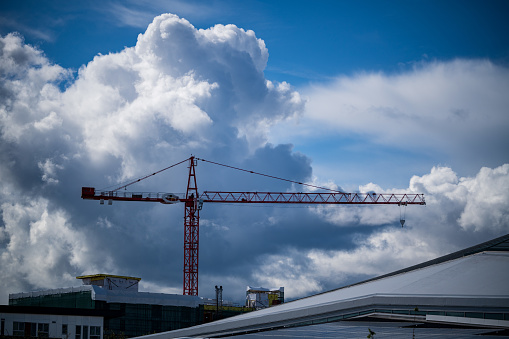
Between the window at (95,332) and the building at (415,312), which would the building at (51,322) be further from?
the building at (415,312)

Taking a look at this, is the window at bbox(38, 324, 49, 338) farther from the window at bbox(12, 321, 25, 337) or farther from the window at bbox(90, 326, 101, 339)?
the window at bbox(90, 326, 101, 339)

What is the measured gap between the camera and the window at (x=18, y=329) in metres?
63.6

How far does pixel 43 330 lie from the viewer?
206 feet

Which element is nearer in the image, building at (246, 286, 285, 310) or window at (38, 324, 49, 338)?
window at (38, 324, 49, 338)

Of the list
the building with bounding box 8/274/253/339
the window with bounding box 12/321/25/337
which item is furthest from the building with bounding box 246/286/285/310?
the window with bounding box 12/321/25/337

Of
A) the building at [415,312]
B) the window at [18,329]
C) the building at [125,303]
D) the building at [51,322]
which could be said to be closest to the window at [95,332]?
the building at [51,322]

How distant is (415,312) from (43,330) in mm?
38105

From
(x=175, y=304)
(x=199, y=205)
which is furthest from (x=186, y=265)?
(x=175, y=304)

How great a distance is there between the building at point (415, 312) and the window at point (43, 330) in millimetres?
16381

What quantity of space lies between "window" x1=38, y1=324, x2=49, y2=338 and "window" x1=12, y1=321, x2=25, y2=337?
1.87 meters

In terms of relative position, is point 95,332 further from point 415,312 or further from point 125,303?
point 125,303

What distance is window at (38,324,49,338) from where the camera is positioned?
62.4 metres

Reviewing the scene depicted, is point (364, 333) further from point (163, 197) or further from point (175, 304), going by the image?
point (163, 197)

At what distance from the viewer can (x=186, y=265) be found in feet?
590
